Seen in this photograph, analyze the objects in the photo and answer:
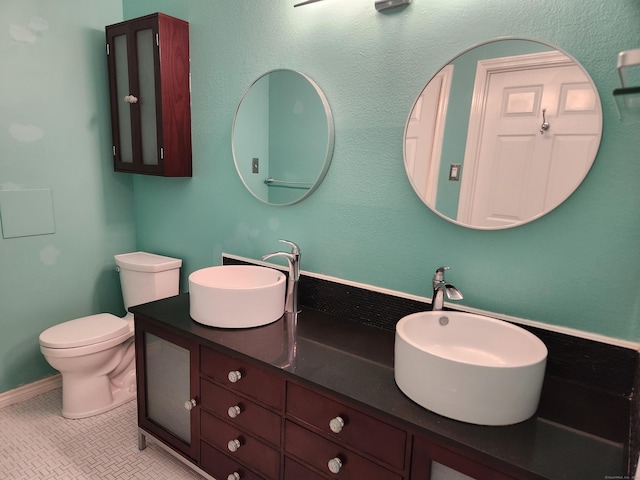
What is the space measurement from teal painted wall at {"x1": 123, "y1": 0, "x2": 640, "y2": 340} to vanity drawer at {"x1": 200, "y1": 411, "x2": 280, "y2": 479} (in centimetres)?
70

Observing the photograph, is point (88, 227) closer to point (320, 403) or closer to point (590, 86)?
point (320, 403)

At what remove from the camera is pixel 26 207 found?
2.10 m

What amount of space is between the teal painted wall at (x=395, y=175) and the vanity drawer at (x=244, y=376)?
0.55 m

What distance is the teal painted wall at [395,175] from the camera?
1127 millimetres

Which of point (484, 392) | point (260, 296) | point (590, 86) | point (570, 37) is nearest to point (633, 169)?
point (590, 86)

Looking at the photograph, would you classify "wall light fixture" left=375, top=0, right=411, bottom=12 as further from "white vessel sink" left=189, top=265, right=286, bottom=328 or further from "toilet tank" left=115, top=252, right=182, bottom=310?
"toilet tank" left=115, top=252, right=182, bottom=310

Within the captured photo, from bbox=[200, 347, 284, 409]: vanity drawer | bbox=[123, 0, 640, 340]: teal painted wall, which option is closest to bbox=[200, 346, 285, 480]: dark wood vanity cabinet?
bbox=[200, 347, 284, 409]: vanity drawer

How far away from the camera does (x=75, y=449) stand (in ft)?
6.09

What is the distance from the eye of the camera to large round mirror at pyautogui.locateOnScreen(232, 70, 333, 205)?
165cm

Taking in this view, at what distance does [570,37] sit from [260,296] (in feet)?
4.19

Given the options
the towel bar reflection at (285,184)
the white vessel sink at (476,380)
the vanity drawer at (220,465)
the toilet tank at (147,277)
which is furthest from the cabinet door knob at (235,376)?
the toilet tank at (147,277)

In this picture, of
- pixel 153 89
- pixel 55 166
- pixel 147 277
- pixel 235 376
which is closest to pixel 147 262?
pixel 147 277

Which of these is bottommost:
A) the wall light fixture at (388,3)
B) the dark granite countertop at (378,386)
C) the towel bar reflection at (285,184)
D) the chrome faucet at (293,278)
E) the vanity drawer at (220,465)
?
the vanity drawer at (220,465)

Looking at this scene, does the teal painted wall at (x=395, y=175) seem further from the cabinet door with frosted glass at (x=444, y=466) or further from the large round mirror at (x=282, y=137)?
the cabinet door with frosted glass at (x=444, y=466)
